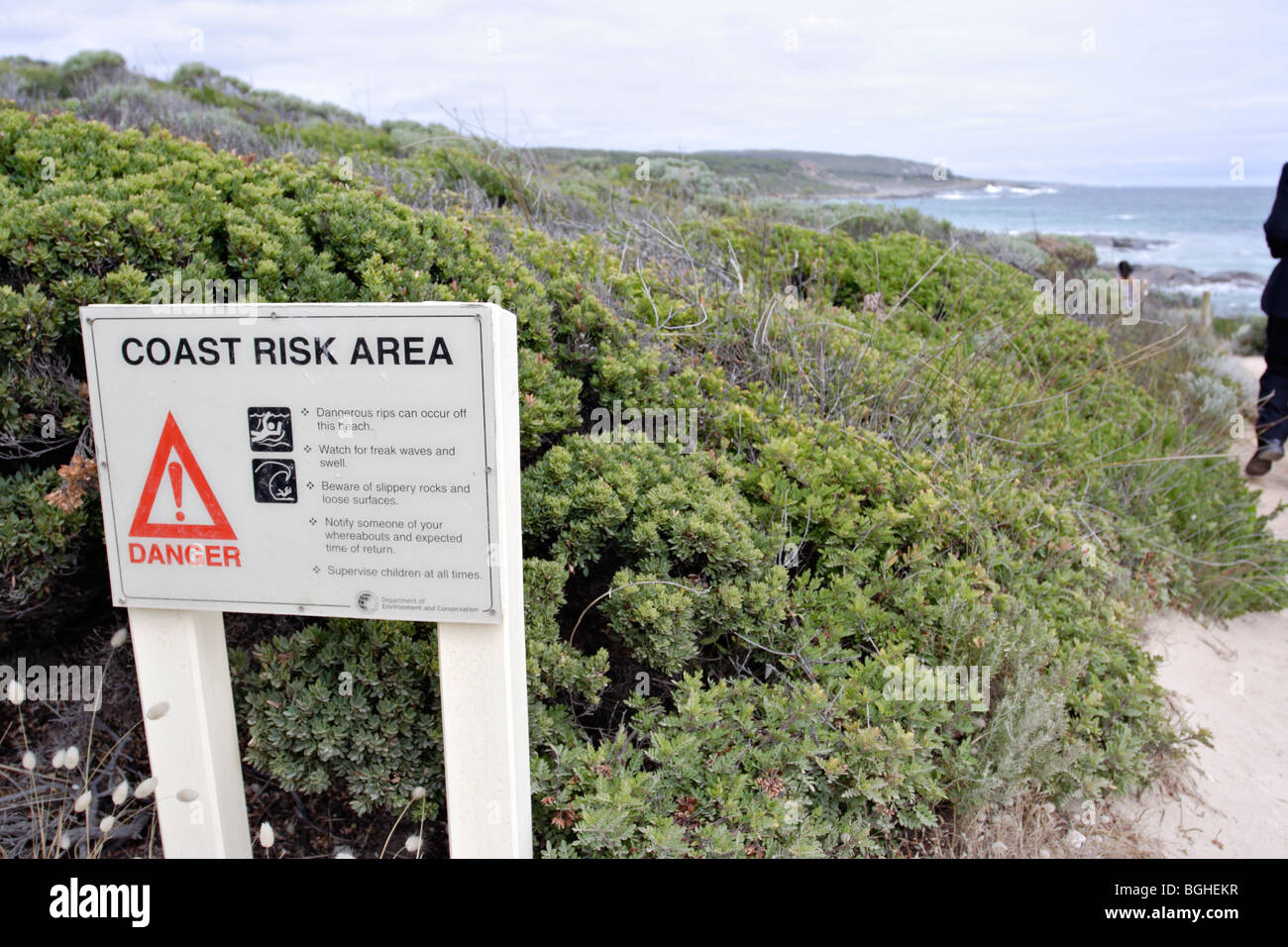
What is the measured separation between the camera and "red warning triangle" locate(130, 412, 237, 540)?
81.2 inches

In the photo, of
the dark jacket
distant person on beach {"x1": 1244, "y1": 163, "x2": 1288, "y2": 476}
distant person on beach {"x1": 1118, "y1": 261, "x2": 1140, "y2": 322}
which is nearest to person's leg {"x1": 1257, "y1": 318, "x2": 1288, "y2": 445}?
distant person on beach {"x1": 1244, "y1": 163, "x2": 1288, "y2": 476}

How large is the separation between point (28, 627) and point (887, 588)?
124 inches

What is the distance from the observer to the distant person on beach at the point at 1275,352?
605cm

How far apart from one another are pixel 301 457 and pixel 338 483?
4.6 inches

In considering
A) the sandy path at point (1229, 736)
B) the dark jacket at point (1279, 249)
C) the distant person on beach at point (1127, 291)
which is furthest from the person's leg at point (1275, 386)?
the sandy path at point (1229, 736)

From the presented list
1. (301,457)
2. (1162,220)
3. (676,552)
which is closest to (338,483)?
(301,457)

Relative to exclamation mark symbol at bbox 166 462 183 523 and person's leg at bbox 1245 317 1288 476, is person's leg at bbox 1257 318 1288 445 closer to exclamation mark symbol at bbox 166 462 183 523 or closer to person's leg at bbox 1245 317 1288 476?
person's leg at bbox 1245 317 1288 476

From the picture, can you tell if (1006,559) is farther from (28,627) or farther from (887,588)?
(28,627)

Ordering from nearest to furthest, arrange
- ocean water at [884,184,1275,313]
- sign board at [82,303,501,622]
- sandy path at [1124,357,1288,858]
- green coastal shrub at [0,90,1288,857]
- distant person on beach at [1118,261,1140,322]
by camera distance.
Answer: sign board at [82,303,501,622]
green coastal shrub at [0,90,1288,857]
sandy path at [1124,357,1288,858]
distant person on beach at [1118,261,1140,322]
ocean water at [884,184,1275,313]

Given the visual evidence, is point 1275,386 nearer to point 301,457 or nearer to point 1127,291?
point 1127,291

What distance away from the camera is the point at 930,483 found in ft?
12.4

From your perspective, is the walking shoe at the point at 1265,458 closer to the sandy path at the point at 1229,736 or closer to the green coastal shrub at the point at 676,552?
the sandy path at the point at 1229,736

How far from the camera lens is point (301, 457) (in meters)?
2.01

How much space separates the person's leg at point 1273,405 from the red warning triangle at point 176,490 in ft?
23.5
